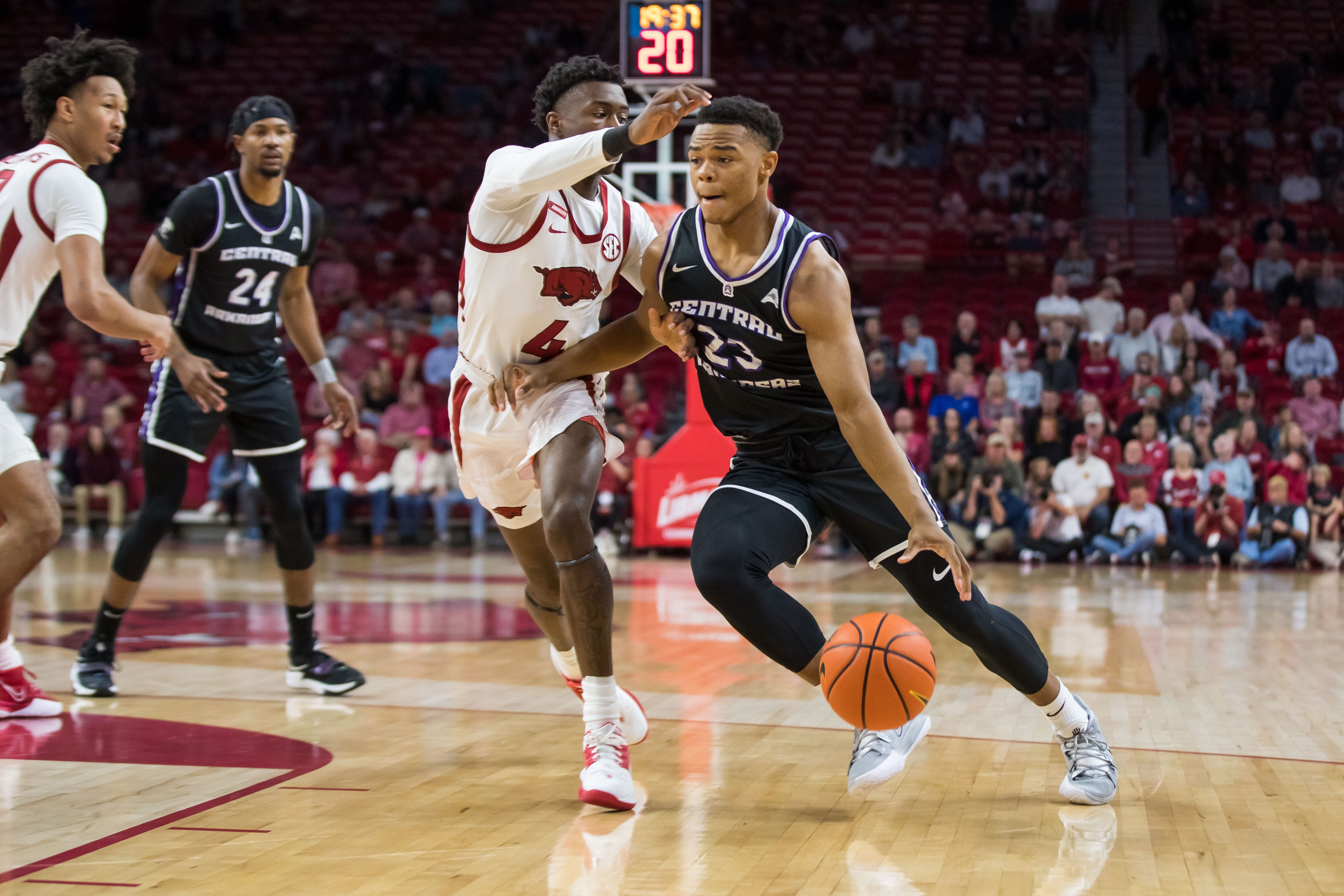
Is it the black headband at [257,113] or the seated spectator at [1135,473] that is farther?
the seated spectator at [1135,473]

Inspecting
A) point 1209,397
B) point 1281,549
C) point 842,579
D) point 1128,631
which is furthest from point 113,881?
point 1209,397

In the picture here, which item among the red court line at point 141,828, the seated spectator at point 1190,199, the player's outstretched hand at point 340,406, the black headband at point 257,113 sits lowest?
the red court line at point 141,828

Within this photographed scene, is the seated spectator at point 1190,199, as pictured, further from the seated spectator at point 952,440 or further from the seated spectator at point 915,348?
the seated spectator at point 952,440

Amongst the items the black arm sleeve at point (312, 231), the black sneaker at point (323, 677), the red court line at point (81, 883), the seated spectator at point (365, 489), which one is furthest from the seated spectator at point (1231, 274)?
the red court line at point (81, 883)

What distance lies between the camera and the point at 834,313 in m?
3.53

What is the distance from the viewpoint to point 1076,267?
15086 mm

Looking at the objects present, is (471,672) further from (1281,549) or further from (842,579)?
(1281,549)

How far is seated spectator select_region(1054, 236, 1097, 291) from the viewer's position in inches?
589

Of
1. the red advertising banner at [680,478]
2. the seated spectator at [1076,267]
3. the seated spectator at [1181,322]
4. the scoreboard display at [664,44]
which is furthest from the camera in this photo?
the seated spectator at [1076,267]

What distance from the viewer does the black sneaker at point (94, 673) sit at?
16.9 feet

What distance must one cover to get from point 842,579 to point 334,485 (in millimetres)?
6016

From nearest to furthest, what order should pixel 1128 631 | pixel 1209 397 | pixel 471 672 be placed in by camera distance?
pixel 471 672 < pixel 1128 631 < pixel 1209 397

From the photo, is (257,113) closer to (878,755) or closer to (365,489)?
(878,755)

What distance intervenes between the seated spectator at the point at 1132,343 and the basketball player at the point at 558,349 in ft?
33.6
